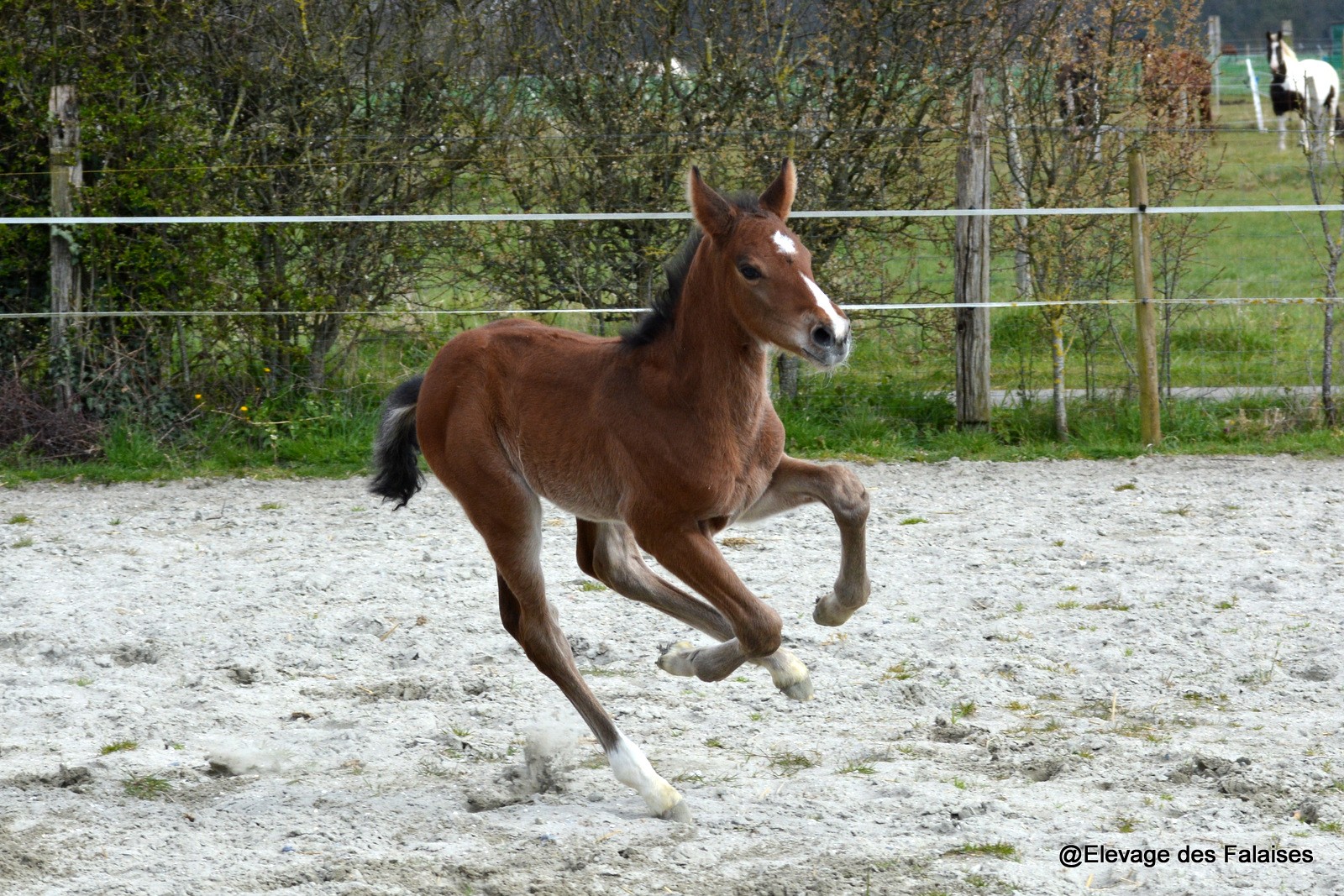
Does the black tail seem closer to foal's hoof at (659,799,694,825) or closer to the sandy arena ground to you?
the sandy arena ground

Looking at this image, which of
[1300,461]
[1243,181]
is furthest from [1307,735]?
[1243,181]

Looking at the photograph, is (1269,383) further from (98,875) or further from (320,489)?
(98,875)

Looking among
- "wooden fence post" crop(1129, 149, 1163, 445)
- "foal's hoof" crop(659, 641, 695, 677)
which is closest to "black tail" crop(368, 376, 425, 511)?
"foal's hoof" crop(659, 641, 695, 677)

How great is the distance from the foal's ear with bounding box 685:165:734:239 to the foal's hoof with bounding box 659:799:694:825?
61.7 inches

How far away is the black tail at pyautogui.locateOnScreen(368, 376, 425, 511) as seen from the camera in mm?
4621

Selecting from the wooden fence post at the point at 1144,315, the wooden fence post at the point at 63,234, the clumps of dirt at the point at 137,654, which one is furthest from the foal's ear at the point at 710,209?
the wooden fence post at the point at 63,234

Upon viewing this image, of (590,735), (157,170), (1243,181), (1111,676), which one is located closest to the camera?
(590,735)

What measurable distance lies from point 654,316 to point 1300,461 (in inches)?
219

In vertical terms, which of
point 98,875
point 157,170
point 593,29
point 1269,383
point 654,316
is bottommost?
point 98,875

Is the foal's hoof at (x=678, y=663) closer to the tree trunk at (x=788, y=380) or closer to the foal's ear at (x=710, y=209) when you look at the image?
the foal's ear at (x=710, y=209)

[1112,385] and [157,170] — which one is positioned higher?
[157,170]

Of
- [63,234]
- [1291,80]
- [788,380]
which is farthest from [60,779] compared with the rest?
[1291,80]

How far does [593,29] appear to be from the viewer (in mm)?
9180

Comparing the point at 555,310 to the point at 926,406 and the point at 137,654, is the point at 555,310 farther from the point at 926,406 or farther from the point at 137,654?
the point at 137,654
